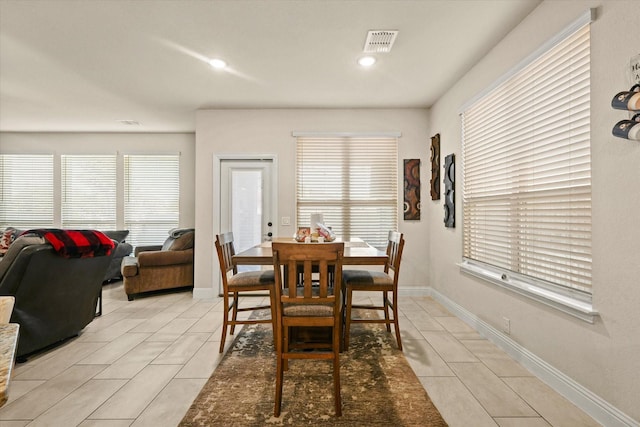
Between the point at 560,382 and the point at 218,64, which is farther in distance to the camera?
the point at 218,64

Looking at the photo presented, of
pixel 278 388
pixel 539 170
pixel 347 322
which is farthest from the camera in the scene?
pixel 347 322

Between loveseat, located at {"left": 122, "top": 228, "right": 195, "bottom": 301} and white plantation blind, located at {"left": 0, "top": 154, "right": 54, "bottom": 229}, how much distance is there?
2675 millimetres

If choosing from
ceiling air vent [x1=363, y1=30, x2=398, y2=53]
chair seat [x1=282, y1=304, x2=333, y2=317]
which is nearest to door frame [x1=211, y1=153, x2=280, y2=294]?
ceiling air vent [x1=363, y1=30, x2=398, y2=53]

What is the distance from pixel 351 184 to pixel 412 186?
849mm

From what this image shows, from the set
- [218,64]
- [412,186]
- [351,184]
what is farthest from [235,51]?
[412,186]

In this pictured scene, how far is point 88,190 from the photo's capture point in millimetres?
6082

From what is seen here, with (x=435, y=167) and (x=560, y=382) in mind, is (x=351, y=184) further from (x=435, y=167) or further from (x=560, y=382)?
(x=560, y=382)

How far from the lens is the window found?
196cm

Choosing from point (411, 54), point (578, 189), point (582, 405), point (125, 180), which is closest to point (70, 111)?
point (125, 180)

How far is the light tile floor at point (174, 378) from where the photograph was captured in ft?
6.05

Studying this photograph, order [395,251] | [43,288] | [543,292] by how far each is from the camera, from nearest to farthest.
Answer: [543,292], [43,288], [395,251]

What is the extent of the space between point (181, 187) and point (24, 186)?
9.29 ft

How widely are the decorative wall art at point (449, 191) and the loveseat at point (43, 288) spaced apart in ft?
11.9

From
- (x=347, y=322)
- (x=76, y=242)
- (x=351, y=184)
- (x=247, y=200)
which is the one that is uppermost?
(x=351, y=184)
